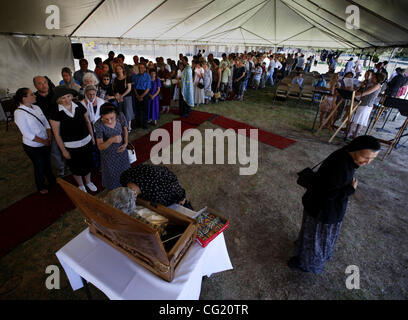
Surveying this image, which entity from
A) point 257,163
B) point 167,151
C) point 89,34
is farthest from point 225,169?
point 89,34

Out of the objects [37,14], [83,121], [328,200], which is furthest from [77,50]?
[328,200]

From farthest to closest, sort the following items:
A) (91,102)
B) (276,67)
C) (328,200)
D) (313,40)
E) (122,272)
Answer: (313,40)
(276,67)
(91,102)
(328,200)
(122,272)

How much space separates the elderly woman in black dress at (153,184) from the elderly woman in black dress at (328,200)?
4.39 feet

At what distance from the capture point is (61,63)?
6.99m

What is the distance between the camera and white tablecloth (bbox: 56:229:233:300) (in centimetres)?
121

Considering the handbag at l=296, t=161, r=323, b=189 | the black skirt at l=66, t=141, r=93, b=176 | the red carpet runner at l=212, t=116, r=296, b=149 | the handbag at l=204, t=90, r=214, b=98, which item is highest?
the handbag at l=296, t=161, r=323, b=189

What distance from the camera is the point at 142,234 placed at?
99 cm

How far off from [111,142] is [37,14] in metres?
4.80

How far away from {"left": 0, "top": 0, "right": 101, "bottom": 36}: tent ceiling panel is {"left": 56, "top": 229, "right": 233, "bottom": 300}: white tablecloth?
525 cm

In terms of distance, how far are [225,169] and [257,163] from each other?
30.9 inches

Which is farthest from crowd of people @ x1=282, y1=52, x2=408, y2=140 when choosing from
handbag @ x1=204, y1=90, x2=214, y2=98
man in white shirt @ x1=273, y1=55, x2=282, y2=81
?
man in white shirt @ x1=273, y1=55, x2=282, y2=81

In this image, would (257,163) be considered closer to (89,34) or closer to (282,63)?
(89,34)

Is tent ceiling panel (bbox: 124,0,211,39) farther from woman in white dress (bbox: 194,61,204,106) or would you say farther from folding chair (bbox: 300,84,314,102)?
folding chair (bbox: 300,84,314,102)

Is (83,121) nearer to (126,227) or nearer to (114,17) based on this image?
(126,227)
